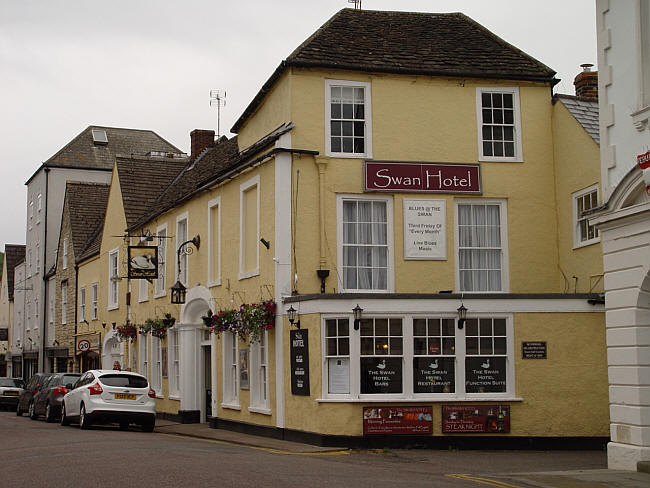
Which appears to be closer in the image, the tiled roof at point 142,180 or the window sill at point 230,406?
the window sill at point 230,406

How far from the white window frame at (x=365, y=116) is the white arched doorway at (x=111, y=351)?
17358 mm

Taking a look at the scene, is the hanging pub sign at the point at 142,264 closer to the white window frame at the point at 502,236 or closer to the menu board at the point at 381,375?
the white window frame at the point at 502,236

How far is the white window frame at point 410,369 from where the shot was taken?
18812 millimetres

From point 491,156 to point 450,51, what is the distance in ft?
9.28

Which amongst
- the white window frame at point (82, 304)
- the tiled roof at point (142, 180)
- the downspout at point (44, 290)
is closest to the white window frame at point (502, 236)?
the tiled roof at point (142, 180)

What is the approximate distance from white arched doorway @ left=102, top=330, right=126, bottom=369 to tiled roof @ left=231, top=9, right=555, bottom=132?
47.8 feet

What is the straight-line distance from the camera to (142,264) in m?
27.4

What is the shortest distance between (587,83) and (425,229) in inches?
247

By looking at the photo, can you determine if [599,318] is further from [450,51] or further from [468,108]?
[450,51]

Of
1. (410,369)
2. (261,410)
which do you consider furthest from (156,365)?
(410,369)

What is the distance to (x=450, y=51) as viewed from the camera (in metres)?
22.5

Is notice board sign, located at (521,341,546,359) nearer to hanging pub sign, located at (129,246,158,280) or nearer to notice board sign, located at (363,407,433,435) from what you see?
notice board sign, located at (363,407,433,435)

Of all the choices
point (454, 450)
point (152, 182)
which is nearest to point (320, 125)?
point (454, 450)

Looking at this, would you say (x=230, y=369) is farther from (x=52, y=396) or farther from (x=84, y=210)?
(x=84, y=210)
